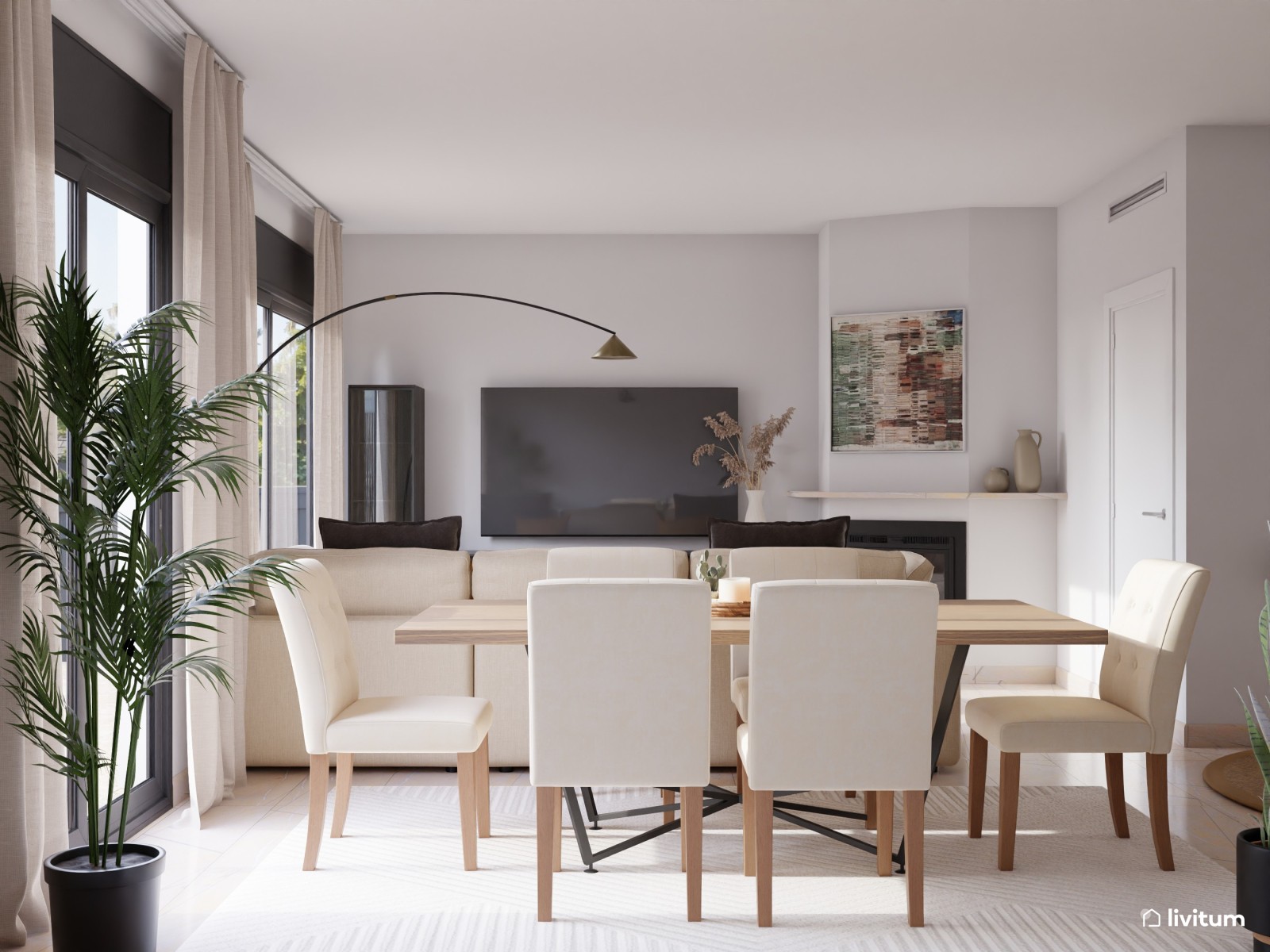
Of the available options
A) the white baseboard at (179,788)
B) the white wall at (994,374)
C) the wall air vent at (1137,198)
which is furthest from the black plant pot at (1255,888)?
the white wall at (994,374)

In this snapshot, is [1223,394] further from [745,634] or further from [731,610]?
[745,634]

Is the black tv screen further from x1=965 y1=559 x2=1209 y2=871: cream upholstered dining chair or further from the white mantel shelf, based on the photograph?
x1=965 y1=559 x2=1209 y2=871: cream upholstered dining chair

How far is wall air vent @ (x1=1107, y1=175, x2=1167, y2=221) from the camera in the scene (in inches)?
209

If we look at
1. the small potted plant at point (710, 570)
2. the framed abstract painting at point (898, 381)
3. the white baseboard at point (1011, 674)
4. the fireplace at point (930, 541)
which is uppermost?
the framed abstract painting at point (898, 381)

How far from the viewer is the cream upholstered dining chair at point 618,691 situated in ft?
9.17

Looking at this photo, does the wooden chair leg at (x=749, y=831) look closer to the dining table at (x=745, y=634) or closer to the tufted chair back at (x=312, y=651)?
the dining table at (x=745, y=634)

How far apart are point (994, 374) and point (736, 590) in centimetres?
401

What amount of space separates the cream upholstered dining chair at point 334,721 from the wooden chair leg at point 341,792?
0.05m

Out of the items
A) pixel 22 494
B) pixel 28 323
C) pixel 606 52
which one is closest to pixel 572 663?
pixel 22 494

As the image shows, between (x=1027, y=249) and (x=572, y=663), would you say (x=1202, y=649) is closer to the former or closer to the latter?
(x=1027, y=249)

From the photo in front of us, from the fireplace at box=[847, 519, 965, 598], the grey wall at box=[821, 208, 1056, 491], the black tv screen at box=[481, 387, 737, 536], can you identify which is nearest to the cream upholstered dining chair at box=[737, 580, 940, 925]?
the fireplace at box=[847, 519, 965, 598]

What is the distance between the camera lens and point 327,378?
699 cm

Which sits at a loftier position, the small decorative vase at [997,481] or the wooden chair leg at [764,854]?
the small decorative vase at [997,481]

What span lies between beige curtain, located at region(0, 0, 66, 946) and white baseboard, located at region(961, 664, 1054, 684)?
523cm
